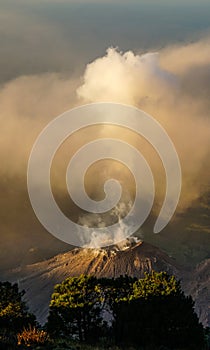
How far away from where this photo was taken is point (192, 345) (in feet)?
200

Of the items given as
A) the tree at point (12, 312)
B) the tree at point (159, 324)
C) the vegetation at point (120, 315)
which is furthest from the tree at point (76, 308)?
the tree at point (159, 324)

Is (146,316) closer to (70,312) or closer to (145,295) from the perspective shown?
(145,295)

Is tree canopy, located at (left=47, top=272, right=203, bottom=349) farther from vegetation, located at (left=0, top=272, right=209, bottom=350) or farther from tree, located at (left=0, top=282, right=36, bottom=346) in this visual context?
tree, located at (left=0, top=282, right=36, bottom=346)

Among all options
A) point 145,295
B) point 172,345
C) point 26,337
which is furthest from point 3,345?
point 145,295

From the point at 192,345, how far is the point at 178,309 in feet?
12.9

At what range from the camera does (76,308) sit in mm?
69938

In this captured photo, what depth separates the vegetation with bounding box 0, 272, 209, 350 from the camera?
199 feet

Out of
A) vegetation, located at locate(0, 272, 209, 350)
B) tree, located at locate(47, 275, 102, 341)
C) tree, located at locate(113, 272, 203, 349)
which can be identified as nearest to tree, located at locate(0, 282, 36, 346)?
vegetation, located at locate(0, 272, 209, 350)

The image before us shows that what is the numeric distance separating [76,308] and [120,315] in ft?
28.4

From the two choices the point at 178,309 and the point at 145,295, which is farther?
the point at 145,295

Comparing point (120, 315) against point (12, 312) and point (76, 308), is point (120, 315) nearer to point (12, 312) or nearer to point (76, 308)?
point (76, 308)

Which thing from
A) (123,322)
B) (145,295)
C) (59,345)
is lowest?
(59,345)

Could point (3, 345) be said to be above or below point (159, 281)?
below

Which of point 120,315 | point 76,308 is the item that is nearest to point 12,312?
point 76,308
